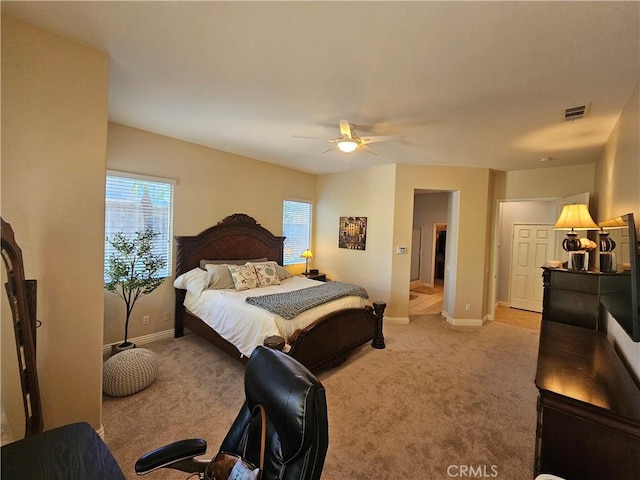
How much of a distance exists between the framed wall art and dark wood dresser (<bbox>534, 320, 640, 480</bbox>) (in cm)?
350

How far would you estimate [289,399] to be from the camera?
0.92m

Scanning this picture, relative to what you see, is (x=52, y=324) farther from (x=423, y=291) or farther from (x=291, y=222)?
(x=423, y=291)

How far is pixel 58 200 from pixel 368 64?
2.13m

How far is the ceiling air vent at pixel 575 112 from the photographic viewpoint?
2.28 m

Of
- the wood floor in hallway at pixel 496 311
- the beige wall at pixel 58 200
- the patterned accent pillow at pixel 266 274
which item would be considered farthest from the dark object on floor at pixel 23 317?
the wood floor in hallway at pixel 496 311

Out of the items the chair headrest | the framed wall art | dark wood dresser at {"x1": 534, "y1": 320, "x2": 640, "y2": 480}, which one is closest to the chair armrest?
the chair headrest

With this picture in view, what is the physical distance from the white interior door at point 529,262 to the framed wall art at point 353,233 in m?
3.38

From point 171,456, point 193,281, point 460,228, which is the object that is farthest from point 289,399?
point 460,228

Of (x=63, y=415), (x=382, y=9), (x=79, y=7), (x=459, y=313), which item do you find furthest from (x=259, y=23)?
(x=459, y=313)

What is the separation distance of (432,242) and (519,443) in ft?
20.4

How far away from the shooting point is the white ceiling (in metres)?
1.38

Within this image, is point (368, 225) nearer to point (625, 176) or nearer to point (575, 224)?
point (575, 224)

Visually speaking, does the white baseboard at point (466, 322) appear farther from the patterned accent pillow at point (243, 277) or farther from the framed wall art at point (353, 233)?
the patterned accent pillow at point (243, 277)

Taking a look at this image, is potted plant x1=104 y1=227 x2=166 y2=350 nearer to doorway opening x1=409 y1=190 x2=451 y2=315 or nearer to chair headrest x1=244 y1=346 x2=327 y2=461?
chair headrest x1=244 y1=346 x2=327 y2=461
